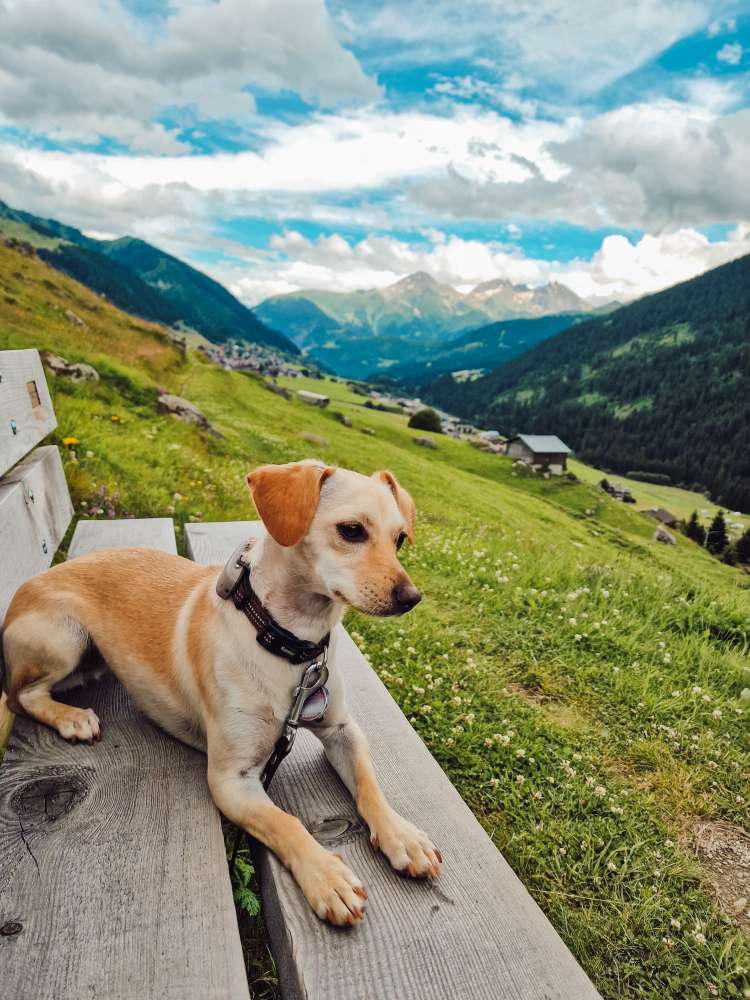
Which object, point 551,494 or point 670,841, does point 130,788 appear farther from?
point 551,494

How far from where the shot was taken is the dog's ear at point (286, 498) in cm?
296

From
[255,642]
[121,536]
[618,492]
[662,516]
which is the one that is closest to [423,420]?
[662,516]

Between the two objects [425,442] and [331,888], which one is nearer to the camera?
[331,888]

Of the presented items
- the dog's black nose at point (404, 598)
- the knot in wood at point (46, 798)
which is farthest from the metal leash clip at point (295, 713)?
the knot in wood at point (46, 798)

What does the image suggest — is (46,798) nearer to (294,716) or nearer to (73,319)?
(294,716)

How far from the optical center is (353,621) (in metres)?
6.75

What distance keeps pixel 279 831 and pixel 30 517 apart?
2.88m

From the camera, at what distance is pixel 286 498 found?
3039 mm

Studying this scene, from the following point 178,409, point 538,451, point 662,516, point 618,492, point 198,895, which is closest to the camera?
point 198,895

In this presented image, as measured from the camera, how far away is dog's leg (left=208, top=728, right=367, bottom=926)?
224 centimetres

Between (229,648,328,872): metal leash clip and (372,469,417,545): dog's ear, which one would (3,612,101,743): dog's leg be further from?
(372,469,417,545): dog's ear

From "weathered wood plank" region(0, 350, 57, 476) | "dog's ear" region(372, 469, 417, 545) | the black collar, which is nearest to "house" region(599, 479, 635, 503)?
"dog's ear" region(372, 469, 417, 545)

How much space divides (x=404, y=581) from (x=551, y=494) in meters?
110

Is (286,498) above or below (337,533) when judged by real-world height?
above
